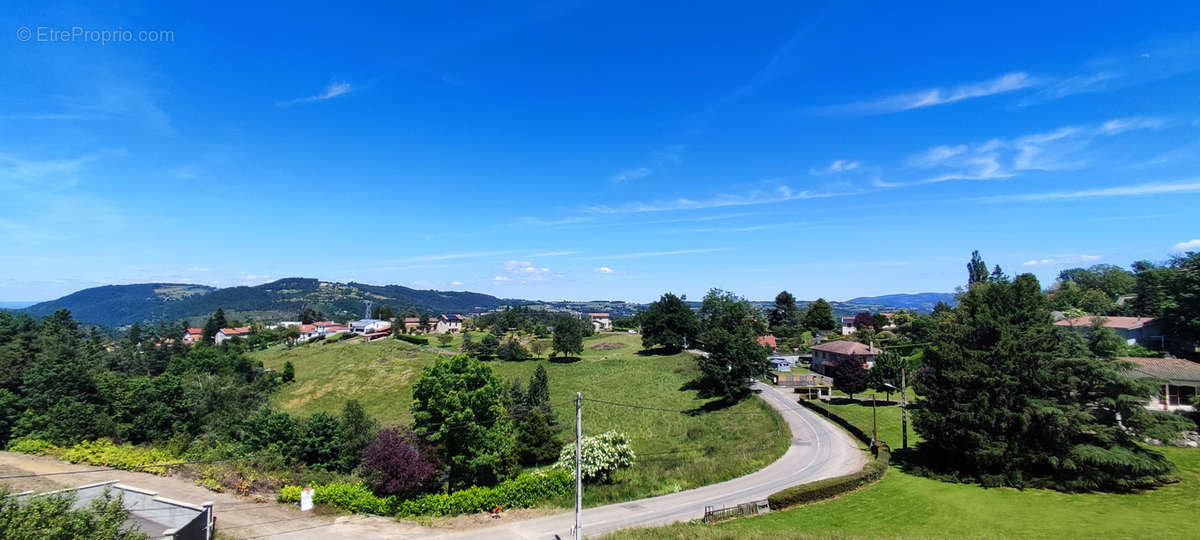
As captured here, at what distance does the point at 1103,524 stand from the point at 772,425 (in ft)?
75.2

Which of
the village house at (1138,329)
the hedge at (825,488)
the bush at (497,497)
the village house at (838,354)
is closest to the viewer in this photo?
the bush at (497,497)

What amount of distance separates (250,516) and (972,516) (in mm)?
32817

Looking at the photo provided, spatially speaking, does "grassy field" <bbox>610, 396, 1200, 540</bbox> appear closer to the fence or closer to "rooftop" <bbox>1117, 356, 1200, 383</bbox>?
the fence

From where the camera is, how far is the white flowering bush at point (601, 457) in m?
29.5

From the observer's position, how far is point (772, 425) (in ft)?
142

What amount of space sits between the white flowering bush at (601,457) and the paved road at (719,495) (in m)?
3.25

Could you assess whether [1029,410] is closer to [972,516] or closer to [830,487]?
[972,516]

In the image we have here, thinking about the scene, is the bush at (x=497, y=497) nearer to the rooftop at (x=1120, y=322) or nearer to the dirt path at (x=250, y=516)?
the dirt path at (x=250, y=516)

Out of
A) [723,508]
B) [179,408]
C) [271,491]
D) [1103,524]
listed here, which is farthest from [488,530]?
[179,408]

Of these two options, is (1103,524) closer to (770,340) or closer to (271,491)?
(271,491)

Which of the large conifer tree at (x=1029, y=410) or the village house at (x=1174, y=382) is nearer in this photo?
the large conifer tree at (x=1029, y=410)

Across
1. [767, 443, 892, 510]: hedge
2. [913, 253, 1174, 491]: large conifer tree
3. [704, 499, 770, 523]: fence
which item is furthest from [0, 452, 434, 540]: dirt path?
[913, 253, 1174, 491]: large conifer tree

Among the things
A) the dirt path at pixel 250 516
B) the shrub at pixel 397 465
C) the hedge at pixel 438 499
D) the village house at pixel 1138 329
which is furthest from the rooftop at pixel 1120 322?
the dirt path at pixel 250 516

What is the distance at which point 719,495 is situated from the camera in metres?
27.4
